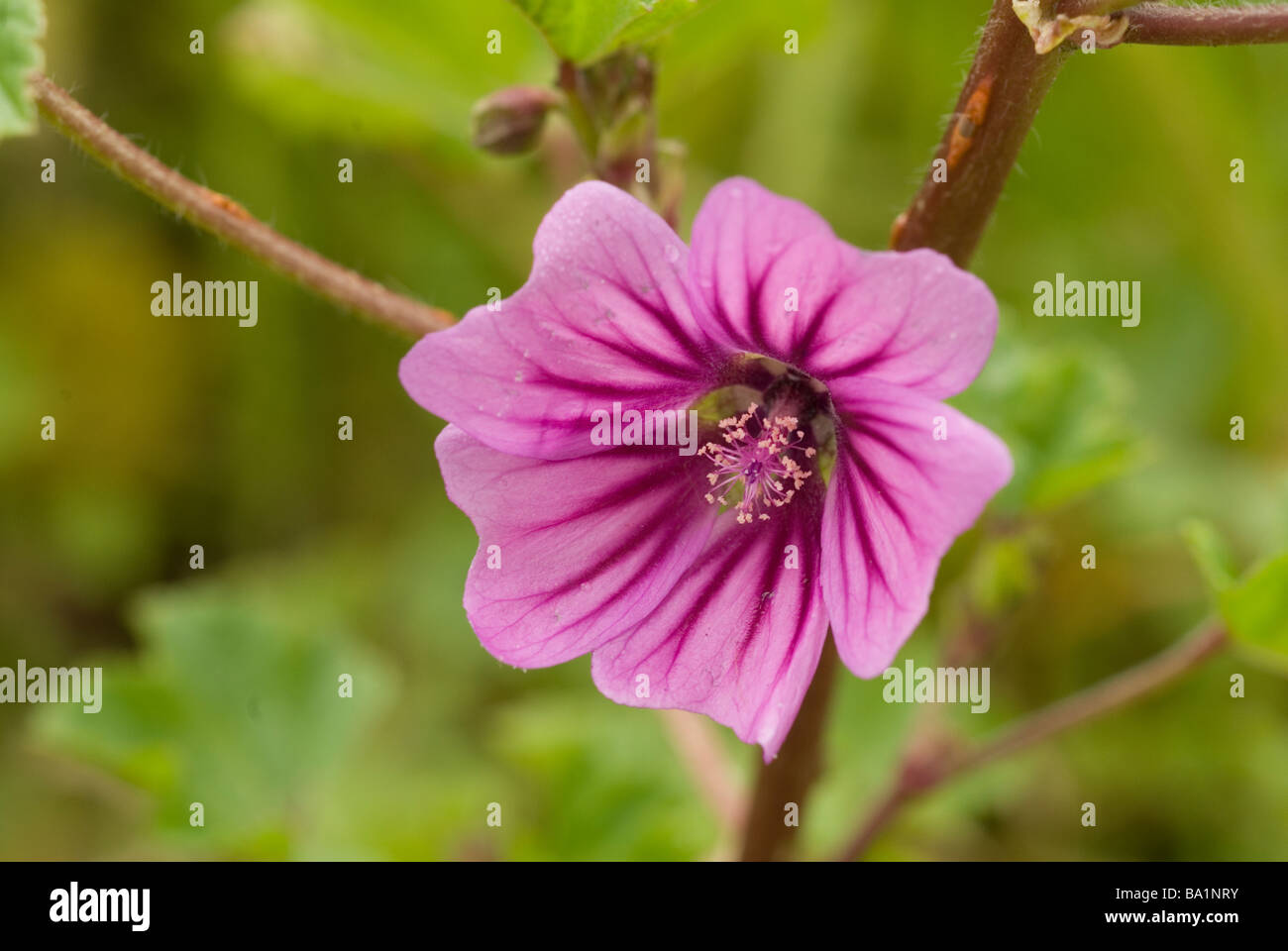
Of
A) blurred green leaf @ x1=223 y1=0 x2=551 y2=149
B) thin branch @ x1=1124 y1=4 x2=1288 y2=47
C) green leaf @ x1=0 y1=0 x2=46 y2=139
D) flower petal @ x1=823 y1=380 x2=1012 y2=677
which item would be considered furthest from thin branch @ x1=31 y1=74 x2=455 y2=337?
blurred green leaf @ x1=223 y1=0 x2=551 y2=149

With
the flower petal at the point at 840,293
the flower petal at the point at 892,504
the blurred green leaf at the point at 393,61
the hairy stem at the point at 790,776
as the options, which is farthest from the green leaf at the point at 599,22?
the blurred green leaf at the point at 393,61

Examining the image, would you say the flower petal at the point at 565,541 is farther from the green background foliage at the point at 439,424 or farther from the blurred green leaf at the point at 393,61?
the blurred green leaf at the point at 393,61

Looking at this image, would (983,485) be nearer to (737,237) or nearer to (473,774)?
(737,237)

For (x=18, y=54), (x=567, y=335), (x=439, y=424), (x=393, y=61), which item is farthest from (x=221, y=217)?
(x=439, y=424)

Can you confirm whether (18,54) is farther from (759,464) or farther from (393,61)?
(393,61)

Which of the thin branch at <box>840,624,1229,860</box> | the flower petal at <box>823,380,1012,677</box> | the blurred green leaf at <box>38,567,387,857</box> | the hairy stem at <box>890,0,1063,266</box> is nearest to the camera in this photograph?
the flower petal at <box>823,380,1012,677</box>

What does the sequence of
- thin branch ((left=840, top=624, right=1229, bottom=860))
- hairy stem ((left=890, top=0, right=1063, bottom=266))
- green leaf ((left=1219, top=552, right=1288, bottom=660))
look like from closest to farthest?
hairy stem ((left=890, top=0, right=1063, bottom=266)), green leaf ((left=1219, top=552, right=1288, bottom=660)), thin branch ((left=840, top=624, right=1229, bottom=860))

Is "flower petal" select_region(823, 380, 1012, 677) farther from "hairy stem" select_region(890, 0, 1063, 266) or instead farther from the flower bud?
the flower bud
